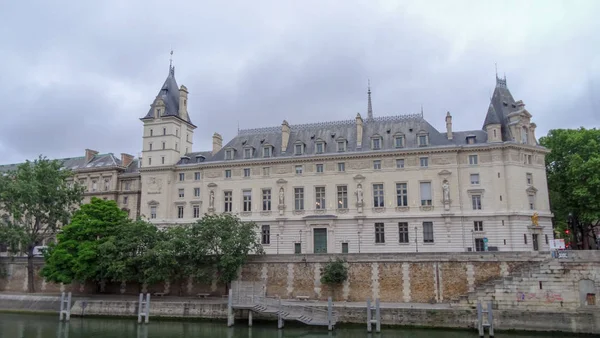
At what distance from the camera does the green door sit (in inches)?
1679

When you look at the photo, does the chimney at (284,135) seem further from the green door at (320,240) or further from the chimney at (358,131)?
the green door at (320,240)

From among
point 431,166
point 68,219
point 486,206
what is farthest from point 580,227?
point 68,219

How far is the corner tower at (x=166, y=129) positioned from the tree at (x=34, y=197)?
889cm

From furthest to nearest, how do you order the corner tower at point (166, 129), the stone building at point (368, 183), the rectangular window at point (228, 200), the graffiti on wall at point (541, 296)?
the corner tower at point (166, 129) < the rectangular window at point (228, 200) < the stone building at point (368, 183) < the graffiti on wall at point (541, 296)

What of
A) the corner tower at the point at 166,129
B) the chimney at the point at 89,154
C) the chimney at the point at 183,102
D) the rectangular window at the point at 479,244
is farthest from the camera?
the chimney at the point at 89,154

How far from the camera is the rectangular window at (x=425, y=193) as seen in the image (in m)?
41.0

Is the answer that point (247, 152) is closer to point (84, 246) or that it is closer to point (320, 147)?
point (320, 147)

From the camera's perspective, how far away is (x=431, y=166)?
4131 centimetres

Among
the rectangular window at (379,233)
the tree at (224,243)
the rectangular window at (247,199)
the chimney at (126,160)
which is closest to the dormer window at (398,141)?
the rectangular window at (379,233)

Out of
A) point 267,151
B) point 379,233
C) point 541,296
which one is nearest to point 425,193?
point 379,233

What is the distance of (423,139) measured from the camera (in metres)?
42.3

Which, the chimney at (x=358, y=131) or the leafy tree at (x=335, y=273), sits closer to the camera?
the leafy tree at (x=335, y=273)

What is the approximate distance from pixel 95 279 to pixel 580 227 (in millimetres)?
44738

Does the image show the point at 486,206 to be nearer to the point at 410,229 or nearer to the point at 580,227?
the point at 410,229
